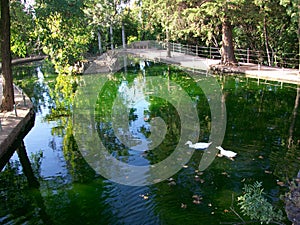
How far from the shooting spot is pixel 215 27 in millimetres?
20938

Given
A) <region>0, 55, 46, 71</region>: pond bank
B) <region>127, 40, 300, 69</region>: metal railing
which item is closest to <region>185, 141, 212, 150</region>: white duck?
<region>127, 40, 300, 69</region>: metal railing

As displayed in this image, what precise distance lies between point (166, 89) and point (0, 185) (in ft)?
33.1

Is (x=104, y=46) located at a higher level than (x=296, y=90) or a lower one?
higher

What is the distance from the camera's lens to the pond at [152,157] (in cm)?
551

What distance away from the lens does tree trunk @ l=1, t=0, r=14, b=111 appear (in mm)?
10782

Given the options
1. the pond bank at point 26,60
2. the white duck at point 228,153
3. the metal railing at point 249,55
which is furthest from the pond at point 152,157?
the pond bank at point 26,60

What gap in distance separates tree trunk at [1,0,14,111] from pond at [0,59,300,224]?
50.5 inches

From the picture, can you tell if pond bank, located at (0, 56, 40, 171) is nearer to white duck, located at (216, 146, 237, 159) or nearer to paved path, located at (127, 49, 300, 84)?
white duck, located at (216, 146, 237, 159)

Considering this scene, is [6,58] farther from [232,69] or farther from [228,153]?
[232,69]

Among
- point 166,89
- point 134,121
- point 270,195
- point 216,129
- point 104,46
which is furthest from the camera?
point 104,46

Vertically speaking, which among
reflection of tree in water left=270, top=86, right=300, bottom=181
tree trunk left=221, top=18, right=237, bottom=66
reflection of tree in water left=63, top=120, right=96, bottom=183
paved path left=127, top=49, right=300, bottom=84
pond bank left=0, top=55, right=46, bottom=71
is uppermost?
tree trunk left=221, top=18, right=237, bottom=66

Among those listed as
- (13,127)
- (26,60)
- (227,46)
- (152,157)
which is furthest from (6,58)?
(26,60)

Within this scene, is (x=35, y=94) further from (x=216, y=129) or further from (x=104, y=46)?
(x=104, y=46)

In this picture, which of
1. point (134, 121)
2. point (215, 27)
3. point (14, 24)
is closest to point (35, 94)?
point (14, 24)
